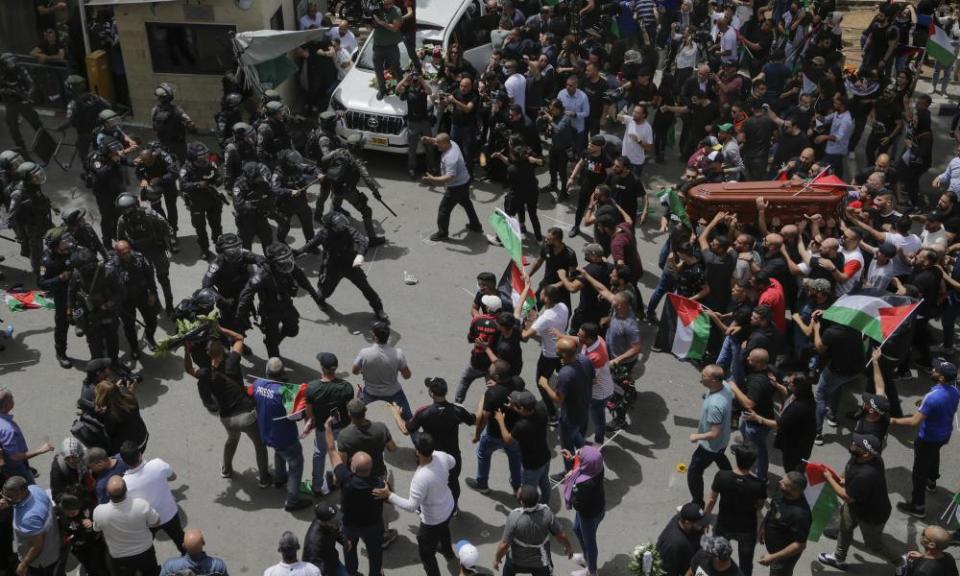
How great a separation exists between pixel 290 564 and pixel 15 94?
1125 centimetres

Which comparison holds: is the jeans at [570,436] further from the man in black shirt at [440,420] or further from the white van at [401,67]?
the white van at [401,67]

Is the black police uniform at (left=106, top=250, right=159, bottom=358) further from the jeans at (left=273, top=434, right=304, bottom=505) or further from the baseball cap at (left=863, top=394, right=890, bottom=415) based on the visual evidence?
the baseball cap at (left=863, top=394, right=890, bottom=415)

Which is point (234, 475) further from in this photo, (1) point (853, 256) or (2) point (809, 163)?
(2) point (809, 163)

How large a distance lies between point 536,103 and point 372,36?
2.88 m

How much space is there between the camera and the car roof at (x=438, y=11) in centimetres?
1844

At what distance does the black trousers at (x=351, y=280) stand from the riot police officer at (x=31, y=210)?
344 centimetres

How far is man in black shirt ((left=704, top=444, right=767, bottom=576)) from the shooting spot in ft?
27.3

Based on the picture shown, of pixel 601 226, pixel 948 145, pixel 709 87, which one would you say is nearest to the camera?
pixel 601 226

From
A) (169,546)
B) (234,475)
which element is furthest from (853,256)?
(169,546)

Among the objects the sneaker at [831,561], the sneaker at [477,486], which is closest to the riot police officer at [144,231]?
the sneaker at [477,486]

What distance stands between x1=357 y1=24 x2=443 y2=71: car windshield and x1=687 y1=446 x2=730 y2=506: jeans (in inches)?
383

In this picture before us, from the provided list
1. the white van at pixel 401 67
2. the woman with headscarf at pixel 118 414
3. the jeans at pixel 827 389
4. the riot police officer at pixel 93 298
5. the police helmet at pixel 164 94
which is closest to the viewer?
the woman with headscarf at pixel 118 414

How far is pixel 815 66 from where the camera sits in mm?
16625

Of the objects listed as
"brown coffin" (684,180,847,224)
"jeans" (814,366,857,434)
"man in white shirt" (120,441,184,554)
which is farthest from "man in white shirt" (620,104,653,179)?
"man in white shirt" (120,441,184,554)
